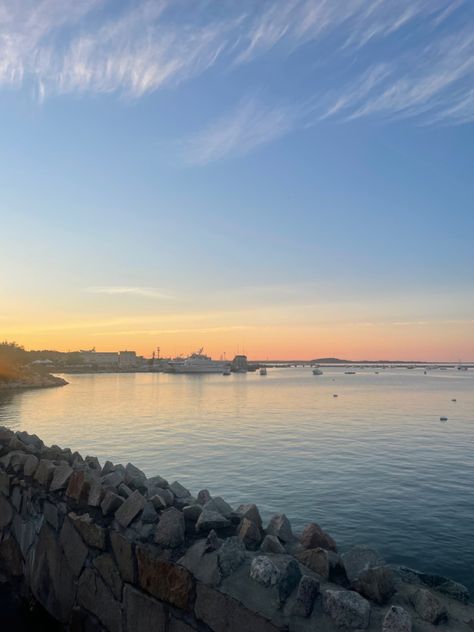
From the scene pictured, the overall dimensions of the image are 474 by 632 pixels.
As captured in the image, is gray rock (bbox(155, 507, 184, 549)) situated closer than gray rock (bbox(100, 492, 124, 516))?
Yes

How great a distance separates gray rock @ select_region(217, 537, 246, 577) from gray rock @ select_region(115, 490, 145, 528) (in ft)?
3.71

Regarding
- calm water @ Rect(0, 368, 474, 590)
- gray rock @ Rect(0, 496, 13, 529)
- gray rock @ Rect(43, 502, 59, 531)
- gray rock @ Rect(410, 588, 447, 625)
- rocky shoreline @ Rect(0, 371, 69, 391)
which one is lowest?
rocky shoreline @ Rect(0, 371, 69, 391)

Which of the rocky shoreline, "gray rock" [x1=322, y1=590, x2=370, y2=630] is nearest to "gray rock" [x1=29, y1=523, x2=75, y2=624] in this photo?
"gray rock" [x1=322, y1=590, x2=370, y2=630]

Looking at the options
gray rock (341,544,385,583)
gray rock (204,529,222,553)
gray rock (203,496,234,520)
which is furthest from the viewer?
gray rock (203,496,234,520)

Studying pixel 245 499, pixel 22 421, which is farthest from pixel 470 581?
pixel 22 421

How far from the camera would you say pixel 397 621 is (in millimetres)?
3266

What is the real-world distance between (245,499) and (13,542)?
31.4ft

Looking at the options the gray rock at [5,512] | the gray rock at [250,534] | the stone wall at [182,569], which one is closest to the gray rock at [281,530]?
the stone wall at [182,569]

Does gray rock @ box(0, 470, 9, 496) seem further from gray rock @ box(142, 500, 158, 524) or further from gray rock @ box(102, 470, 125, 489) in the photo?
gray rock @ box(142, 500, 158, 524)

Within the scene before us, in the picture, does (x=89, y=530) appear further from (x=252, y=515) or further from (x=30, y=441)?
(x=30, y=441)

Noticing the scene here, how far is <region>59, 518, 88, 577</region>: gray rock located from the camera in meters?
5.43

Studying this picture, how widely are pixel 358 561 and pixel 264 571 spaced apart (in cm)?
79

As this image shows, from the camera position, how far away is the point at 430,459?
22609mm

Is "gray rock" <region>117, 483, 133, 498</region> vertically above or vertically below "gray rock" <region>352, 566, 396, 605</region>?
above
